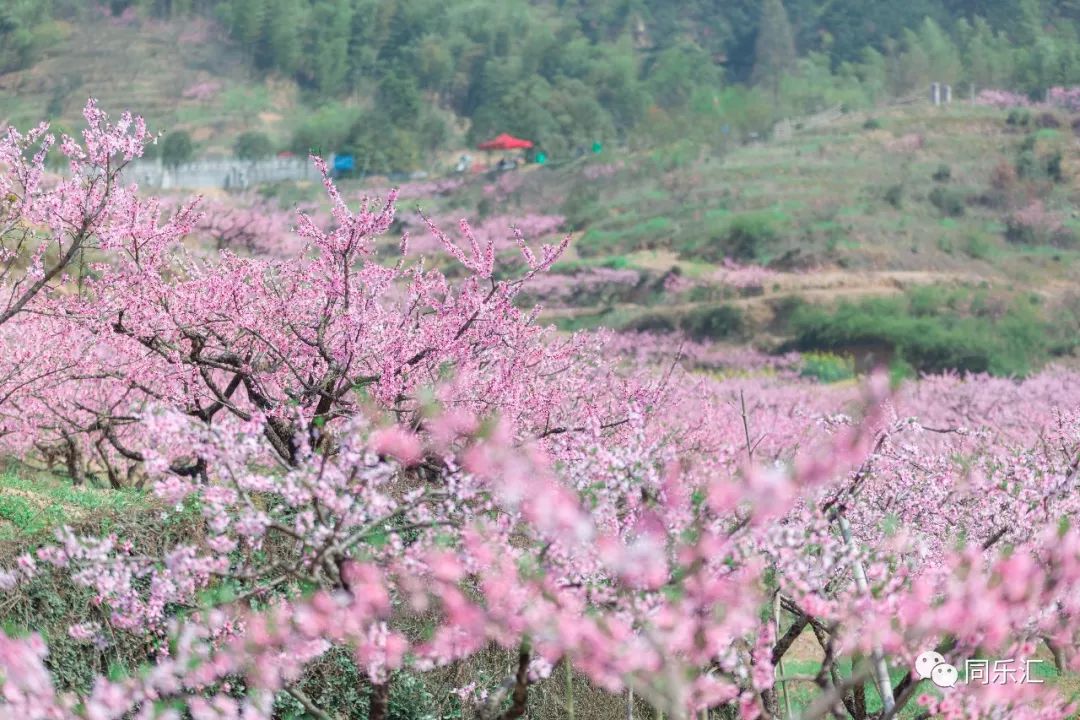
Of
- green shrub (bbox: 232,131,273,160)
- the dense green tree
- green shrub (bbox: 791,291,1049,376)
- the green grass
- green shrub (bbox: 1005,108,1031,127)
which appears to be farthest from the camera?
the dense green tree

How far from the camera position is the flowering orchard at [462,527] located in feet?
16.6

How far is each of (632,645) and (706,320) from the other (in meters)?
34.1

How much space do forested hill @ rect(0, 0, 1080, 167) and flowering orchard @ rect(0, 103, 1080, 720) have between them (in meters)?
59.1

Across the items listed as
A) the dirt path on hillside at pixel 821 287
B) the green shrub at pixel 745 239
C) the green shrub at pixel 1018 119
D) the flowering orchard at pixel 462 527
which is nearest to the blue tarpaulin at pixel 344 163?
the green shrub at pixel 745 239

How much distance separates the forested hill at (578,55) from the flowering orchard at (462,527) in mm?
59085

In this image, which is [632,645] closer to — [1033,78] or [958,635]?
[958,635]

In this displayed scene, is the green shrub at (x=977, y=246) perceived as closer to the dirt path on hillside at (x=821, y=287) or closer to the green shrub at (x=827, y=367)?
the dirt path on hillside at (x=821, y=287)

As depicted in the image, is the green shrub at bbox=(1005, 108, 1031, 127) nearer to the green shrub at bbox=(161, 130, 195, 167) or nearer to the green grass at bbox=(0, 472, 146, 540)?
the green shrub at bbox=(161, 130, 195, 167)

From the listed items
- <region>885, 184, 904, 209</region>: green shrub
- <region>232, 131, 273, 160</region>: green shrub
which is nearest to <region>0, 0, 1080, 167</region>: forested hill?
<region>232, 131, 273, 160</region>: green shrub

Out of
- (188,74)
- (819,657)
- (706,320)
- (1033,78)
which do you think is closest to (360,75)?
(188,74)

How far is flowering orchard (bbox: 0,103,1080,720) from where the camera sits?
199 inches

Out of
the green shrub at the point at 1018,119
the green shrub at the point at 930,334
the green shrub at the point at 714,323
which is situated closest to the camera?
the green shrub at the point at 930,334

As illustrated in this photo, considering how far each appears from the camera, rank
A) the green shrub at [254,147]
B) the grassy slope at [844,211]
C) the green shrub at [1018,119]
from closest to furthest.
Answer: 1. the grassy slope at [844,211]
2. the green shrub at [1018,119]
3. the green shrub at [254,147]

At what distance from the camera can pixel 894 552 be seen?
29.7 feet
